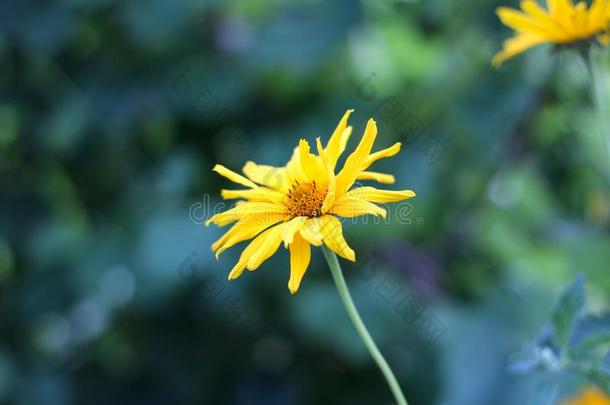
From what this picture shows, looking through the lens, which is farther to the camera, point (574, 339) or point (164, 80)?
point (164, 80)

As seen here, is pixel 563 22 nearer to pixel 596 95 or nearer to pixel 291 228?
pixel 596 95

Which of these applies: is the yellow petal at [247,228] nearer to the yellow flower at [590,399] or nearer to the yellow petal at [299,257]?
the yellow petal at [299,257]

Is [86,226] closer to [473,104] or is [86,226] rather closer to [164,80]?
[164,80]

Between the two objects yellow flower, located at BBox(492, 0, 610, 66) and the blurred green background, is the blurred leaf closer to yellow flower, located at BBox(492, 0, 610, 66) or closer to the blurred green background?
yellow flower, located at BBox(492, 0, 610, 66)

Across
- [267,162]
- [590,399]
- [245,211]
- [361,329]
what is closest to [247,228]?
[245,211]

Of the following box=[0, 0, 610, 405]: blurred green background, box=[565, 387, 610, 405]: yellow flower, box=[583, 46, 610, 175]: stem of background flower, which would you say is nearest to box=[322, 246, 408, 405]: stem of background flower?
box=[583, 46, 610, 175]: stem of background flower

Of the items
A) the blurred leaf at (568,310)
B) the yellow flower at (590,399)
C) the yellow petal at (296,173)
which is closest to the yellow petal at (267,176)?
the yellow petal at (296,173)

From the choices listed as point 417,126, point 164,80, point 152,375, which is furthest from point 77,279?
point 417,126
